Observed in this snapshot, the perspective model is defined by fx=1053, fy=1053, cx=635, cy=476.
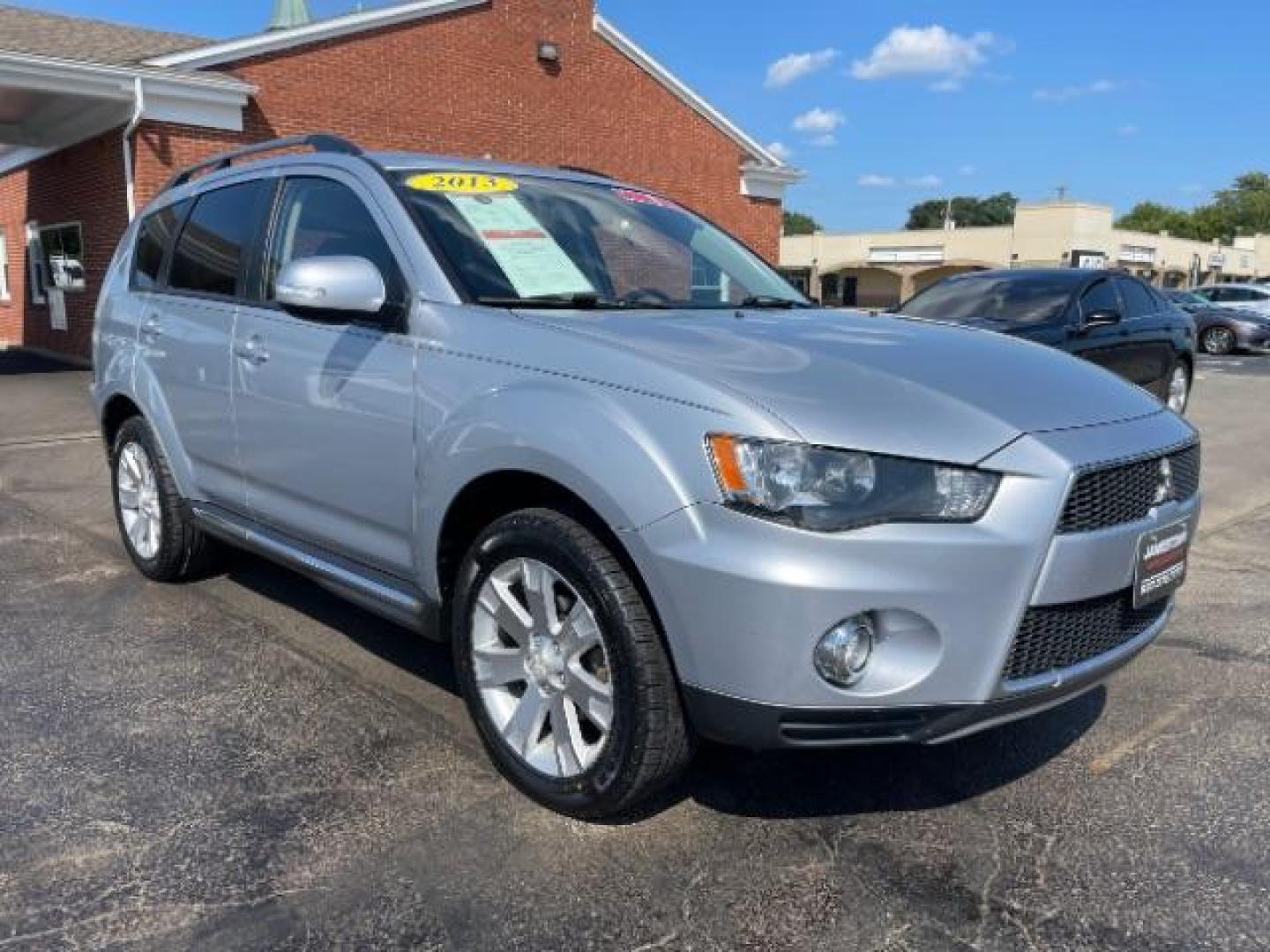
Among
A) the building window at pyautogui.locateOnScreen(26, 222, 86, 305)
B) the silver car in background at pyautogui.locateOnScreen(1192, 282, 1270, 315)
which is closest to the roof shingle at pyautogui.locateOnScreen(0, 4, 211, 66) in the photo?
the building window at pyautogui.locateOnScreen(26, 222, 86, 305)

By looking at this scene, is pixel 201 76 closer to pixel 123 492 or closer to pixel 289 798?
pixel 123 492

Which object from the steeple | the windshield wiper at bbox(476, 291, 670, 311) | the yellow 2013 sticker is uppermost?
the steeple

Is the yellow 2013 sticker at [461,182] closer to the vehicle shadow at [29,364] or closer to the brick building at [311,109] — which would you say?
the brick building at [311,109]

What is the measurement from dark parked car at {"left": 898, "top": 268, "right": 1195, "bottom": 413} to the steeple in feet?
50.1

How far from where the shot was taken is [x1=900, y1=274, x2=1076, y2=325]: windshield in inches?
340

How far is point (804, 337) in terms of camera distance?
303 centimetres

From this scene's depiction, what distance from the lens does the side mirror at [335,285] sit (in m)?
3.13

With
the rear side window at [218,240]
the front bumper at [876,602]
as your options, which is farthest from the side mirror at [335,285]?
the front bumper at [876,602]

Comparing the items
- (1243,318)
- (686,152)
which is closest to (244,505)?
(686,152)

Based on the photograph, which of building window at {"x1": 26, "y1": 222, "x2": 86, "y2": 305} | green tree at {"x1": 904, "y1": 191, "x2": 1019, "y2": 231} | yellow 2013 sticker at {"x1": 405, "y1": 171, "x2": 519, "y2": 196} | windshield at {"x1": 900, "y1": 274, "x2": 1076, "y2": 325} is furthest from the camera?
green tree at {"x1": 904, "y1": 191, "x2": 1019, "y2": 231}

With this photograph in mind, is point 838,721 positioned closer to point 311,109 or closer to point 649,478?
point 649,478

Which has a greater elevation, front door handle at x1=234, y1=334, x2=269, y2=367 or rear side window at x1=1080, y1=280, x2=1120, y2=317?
rear side window at x1=1080, y1=280, x2=1120, y2=317

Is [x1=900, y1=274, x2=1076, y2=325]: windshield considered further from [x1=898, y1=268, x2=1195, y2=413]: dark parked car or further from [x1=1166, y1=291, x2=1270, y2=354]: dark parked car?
[x1=1166, y1=291, x2=1270, y2=354]: dark parked car

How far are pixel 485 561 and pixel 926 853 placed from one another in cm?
140
